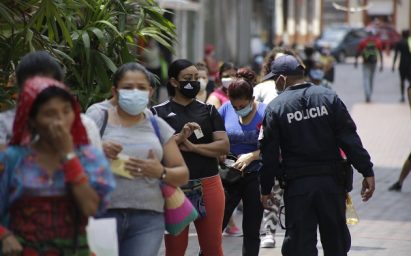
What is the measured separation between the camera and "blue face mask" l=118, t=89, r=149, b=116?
5828mm

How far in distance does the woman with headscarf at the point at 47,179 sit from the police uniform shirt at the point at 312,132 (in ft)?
8.88

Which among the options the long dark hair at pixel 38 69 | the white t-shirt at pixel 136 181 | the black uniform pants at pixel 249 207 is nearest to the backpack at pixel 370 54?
the black uniform pants at pixel 249 207

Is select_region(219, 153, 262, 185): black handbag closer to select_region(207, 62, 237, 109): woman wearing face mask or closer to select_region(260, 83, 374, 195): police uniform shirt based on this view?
select_region(260, 83, 374, 195): police uniform shirt

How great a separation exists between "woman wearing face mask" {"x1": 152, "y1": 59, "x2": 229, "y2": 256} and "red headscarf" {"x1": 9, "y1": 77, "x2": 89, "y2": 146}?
258 cm

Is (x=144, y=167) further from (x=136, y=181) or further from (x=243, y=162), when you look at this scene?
(x=243, y=162)

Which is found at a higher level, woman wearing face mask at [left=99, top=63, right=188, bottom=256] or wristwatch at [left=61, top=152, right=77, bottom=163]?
wristwatch at [left=61, top=152, right=77, bottom=163]

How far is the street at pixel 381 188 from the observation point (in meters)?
10.5

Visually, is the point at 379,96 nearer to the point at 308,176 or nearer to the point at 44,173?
the point at 308,176

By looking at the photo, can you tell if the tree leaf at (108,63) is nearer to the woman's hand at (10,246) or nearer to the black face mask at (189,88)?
the black face mask at (189,88)

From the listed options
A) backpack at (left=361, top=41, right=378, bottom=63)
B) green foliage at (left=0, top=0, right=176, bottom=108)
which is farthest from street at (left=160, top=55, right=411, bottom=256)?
green foliage at (left=0, top=0, right=176, bottom=108)

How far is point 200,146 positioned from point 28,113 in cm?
285

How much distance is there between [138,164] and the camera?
577cm

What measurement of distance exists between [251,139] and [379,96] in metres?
24.5

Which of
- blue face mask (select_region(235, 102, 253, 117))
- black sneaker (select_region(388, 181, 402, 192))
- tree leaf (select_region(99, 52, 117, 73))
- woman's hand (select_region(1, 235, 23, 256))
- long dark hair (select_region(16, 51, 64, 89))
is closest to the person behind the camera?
woman's hand (select_region(1, 235, 23, 256))
